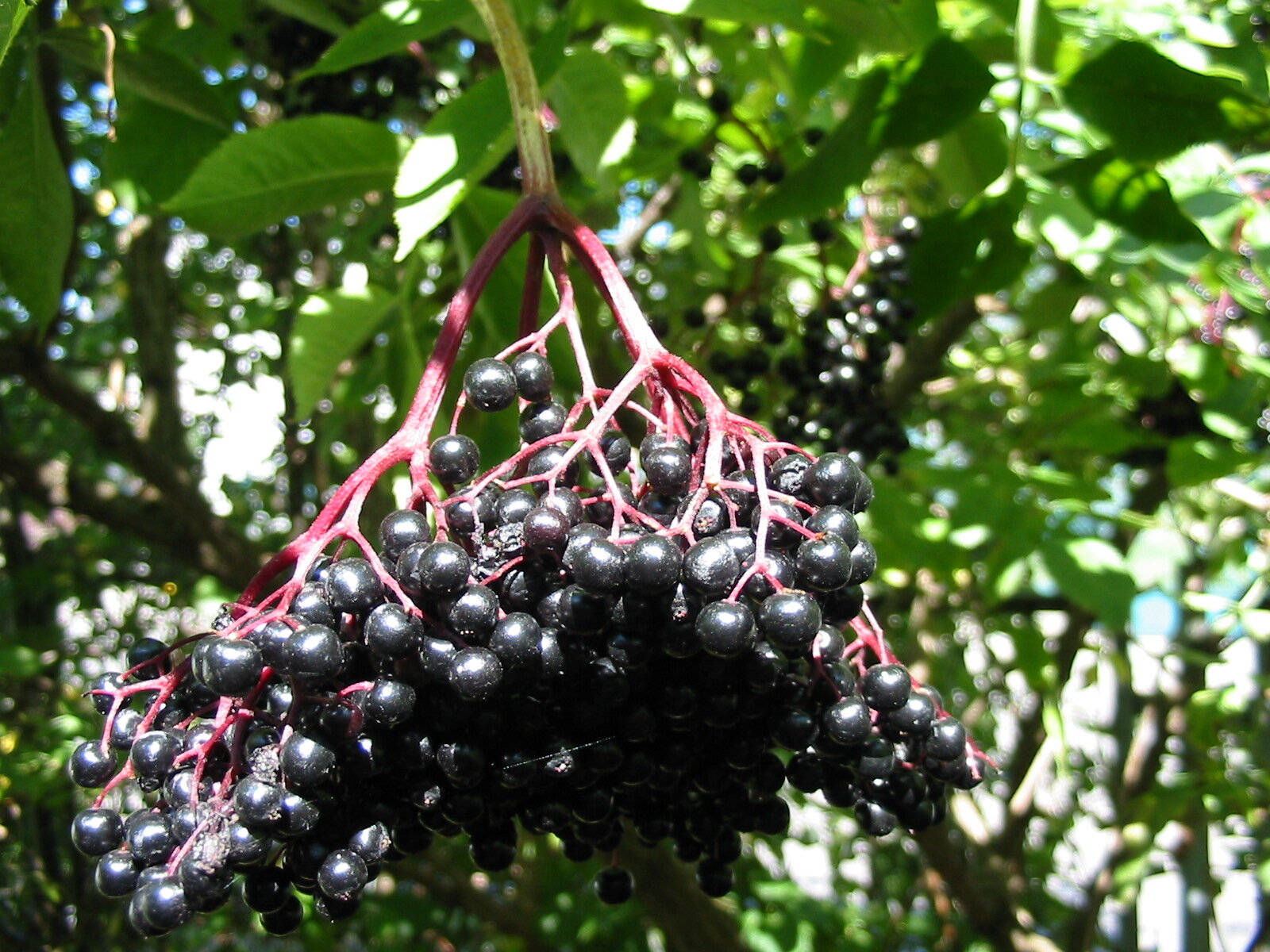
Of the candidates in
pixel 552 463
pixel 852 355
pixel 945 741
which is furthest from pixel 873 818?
pixel 852 355

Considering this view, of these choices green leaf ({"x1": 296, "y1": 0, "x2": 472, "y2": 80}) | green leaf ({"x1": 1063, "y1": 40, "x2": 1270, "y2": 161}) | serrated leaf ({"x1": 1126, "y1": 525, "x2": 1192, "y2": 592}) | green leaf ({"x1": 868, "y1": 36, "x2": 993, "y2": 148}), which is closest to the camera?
green leaf ({"x1": 296, "y1": 0, "x2": 472, "y2": 80})

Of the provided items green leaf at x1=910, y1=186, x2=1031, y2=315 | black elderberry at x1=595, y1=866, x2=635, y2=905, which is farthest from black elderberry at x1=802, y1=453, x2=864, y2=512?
green leaf at x1=910, y1=186, x2=1031, y2=315

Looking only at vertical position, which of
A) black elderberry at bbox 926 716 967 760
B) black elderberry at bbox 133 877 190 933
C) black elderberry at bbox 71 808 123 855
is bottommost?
black elderberry at bbox 926 716 967 760

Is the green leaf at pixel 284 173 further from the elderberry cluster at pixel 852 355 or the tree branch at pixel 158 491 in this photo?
the tree branch at pixel 158 491

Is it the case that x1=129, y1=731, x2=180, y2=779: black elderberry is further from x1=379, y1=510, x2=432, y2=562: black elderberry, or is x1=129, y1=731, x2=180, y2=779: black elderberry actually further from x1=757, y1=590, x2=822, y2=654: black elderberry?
x1=757, y1=590, x2=822, y2=654: black elderberry

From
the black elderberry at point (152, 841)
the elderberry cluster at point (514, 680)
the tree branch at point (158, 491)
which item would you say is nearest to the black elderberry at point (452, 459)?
the elderberry cluster at point (514, 680)

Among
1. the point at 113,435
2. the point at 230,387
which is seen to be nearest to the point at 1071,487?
the point at 113,435

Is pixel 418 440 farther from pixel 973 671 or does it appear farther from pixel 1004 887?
pixel 973 671
